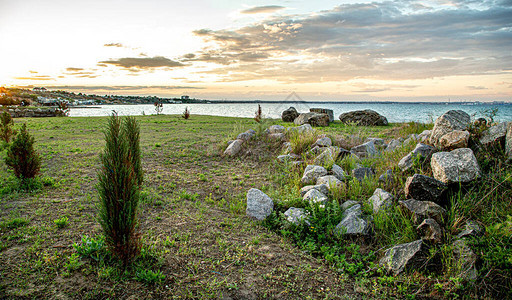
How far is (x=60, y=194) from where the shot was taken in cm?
575

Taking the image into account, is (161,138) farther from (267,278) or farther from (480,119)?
(480,119)

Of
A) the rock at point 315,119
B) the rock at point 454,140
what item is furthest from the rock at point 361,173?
the rock at point 315,119

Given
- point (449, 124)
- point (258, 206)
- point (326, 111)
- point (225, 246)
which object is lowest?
point (225, 246)

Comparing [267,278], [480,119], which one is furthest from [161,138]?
[480,119]

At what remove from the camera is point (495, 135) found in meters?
5.20

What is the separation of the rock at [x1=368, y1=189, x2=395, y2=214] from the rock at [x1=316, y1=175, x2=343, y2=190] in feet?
2.55

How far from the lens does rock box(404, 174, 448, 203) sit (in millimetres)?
4430

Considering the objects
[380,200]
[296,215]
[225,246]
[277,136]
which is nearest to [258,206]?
[296,215]

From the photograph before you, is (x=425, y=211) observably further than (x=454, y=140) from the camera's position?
No

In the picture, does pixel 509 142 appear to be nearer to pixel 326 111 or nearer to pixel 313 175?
pixel 313 175

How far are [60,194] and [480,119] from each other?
9.07 meters

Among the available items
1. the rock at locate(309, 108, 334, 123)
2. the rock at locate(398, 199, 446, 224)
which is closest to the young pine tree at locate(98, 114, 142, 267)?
the rock at locate(398, 199, 446, 224)

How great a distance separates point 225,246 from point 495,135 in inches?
211

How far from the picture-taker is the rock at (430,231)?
371 centimetres
